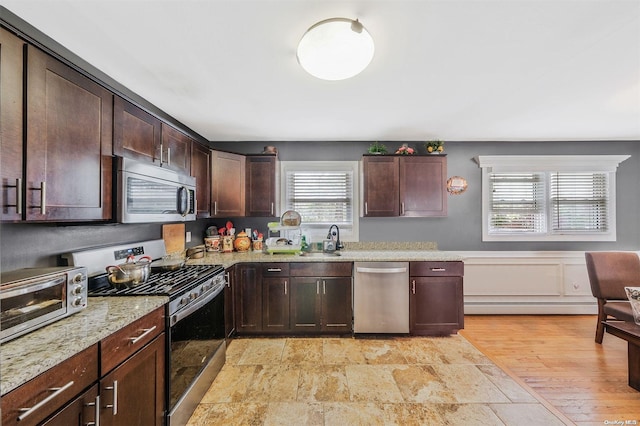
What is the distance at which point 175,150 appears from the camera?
2430 millimetres

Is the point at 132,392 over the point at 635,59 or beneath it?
beneath

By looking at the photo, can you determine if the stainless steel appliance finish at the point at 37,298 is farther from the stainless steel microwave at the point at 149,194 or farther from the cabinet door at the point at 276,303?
the cabinet door at the point at 276,303

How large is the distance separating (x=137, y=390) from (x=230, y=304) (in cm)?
141

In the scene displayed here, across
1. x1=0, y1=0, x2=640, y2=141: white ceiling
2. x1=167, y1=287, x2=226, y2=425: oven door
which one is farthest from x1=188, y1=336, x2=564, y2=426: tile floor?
x1=0, y1=0, x2=640, y2=141: white ceiling

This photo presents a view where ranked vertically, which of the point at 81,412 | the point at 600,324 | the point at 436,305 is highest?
the point at 81,412

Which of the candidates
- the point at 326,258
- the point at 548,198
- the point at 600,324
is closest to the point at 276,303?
the point at 326,258

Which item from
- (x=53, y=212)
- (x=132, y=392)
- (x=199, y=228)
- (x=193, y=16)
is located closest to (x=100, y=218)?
(x=53, y=212)

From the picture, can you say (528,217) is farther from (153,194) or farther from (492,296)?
(153,194)

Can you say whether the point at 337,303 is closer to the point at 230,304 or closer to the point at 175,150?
the point at 230,304

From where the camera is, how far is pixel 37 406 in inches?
33.2

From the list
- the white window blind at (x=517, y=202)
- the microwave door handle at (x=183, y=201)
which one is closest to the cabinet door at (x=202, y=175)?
the microwave door handle at (x=183, y=201)

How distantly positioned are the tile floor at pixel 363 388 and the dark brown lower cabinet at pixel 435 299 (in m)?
0.18

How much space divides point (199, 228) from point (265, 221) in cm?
84

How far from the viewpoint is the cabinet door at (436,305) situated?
2.85m
